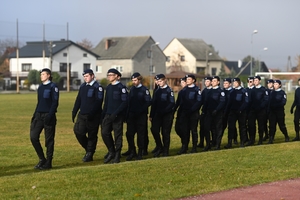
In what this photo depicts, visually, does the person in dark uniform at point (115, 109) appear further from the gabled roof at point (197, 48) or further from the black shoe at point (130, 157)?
the gabled roof at point (197, 48)

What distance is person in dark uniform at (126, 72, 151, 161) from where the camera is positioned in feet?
44.8

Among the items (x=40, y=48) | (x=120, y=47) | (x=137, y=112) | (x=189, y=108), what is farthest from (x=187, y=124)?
(x=120, y=47)

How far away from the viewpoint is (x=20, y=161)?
13.2 m

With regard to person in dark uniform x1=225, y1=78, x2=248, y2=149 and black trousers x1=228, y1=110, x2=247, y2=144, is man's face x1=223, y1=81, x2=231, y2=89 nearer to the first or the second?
person in dark uniform x1=225, y1=78, x2=248, y2=149

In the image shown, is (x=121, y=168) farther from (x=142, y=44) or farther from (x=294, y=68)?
(x=294, y=68)

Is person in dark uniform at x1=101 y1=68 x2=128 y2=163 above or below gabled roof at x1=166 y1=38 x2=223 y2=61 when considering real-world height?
below

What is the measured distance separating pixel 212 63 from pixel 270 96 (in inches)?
3751

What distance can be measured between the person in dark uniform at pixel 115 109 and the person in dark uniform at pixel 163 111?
Answer: 1.74 metres

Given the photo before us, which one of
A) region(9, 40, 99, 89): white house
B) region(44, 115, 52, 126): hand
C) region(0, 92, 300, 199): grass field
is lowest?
region(0, 92, 300, 199): grass field

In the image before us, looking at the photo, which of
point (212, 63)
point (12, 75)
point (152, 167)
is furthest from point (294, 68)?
point (152, 167)

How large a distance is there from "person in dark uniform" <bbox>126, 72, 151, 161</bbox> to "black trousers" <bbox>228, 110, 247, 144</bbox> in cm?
358

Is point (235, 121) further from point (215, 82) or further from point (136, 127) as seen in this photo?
point (136, 127)

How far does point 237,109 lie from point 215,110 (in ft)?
4.56

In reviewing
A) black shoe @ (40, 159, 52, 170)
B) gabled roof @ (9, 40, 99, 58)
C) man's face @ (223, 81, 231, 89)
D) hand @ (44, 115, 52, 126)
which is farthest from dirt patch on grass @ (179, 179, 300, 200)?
gabled roof @ (9, 40, 99, 58)
